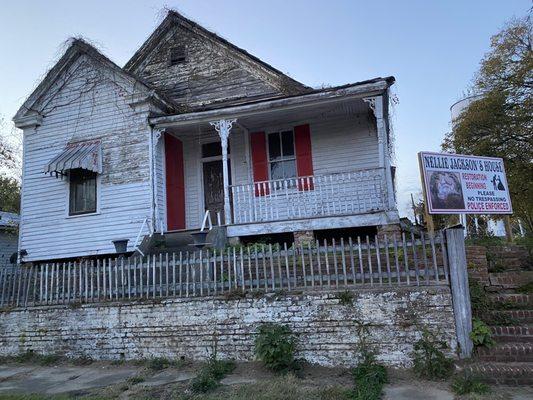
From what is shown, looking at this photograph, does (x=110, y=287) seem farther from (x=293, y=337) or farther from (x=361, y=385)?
(x=361, y=385)

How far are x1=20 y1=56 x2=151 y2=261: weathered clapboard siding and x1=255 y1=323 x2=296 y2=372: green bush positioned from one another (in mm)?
6278

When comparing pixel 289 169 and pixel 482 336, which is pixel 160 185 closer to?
pixel 289 169

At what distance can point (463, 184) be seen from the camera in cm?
759

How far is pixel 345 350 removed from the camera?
683cm

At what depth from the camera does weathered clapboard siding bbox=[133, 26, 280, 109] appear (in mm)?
13773

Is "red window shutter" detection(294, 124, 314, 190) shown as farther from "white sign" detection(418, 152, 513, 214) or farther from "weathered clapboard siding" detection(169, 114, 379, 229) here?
"white sign" detection(418, 152, 513, 214)

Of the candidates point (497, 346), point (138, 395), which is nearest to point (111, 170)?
point (138, 395)

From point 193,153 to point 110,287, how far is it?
20.7ft

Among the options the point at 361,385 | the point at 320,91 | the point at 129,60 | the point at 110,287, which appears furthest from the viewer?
the point at 129,60

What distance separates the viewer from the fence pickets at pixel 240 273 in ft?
22.5

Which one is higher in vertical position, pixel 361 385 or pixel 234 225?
pixel 234 225

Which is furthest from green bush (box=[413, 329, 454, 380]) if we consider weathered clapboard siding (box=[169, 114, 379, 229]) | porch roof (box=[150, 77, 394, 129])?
weathered clapboard siding (box=[169, 114, 379, 229])

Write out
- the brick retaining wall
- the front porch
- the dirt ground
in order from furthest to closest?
the front porch
the brick retaining wall
the dirt ground

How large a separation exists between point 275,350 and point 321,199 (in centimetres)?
491
